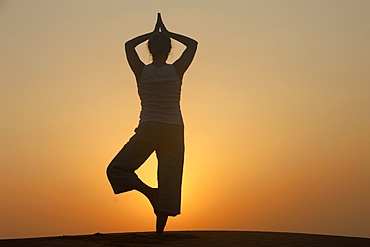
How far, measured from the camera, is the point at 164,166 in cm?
746

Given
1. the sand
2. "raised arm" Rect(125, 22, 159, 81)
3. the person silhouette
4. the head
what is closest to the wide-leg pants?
the person silhouette

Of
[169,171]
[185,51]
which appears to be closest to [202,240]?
[169,171]

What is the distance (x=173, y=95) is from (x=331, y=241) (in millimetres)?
2352

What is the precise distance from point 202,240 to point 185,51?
6.56 ft

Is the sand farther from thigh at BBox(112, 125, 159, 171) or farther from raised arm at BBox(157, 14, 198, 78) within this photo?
raised arm at BBox(157, 14, 198, 78)

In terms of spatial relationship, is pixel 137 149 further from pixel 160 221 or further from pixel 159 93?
pixel 160 221

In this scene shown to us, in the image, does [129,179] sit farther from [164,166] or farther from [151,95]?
[151,95]

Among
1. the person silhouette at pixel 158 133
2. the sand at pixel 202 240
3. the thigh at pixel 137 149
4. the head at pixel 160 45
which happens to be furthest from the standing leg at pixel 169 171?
the head at pixel 160 45

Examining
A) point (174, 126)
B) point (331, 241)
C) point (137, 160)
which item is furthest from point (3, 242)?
point (331, 241)

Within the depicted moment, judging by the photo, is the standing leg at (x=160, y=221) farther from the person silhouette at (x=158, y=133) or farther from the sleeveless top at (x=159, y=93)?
the sleeveless top at (x=159, y=93)

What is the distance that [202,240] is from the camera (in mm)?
7531

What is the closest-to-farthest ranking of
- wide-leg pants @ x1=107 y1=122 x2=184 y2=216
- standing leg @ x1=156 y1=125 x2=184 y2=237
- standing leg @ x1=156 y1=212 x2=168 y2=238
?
wide-leg pants @ x1=107 y1=122 x2=184 y2=216 → standing leg @ x1=156 y1=125 x2=184 y2=237 → standing leg @ x1=156 y1=212 x2=168 y2=238

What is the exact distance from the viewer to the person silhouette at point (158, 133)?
7.34 meters

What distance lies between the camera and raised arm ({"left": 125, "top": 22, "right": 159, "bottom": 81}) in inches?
297
